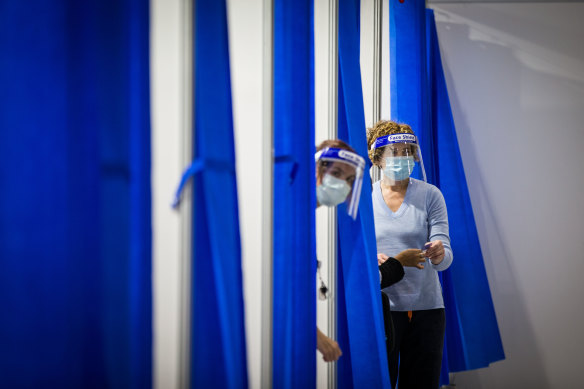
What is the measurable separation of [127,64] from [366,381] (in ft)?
3.25

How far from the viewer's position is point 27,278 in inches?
22.2

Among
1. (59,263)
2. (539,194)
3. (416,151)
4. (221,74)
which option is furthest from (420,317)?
(539,194)

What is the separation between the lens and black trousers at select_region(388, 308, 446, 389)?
142 cm

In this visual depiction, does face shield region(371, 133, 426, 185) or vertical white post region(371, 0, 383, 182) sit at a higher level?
vertical white post region(371, 0, 383, 182)

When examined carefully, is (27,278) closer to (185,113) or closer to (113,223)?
(113,223)

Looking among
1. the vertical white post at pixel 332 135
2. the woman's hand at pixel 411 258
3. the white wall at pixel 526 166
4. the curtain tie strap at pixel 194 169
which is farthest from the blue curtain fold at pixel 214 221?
the white wall at pixel 526 166

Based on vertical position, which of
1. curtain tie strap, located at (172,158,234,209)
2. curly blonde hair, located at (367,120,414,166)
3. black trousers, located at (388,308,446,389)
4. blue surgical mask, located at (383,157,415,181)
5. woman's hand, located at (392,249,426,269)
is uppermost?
curly blonde hair, located at (367,120,414,166)

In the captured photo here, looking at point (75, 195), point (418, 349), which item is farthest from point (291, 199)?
point (418, 349)

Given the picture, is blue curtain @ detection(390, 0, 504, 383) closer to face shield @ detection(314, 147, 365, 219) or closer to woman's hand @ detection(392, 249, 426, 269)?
woman's hand @ detection(392, 249, 426, 269)

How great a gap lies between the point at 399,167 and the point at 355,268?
0.47 metres

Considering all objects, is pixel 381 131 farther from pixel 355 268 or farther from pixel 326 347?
pixel 326 347

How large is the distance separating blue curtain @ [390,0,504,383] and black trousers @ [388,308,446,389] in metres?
0.57

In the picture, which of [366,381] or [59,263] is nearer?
[59,263]

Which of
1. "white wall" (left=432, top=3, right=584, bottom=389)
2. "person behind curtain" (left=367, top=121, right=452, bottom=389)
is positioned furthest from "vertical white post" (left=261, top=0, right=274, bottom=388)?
"white wall" (left=432, top=3, right=584, bottom=389)
